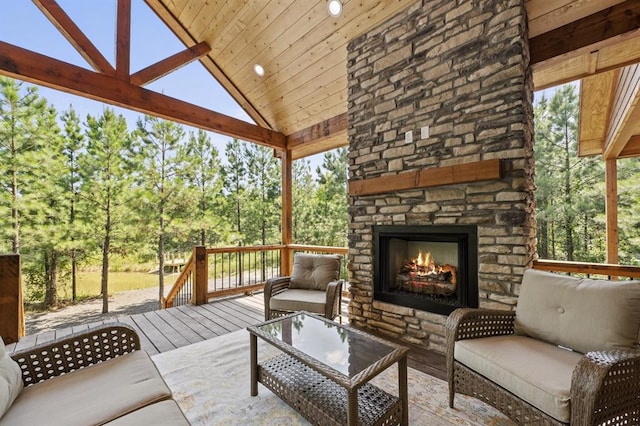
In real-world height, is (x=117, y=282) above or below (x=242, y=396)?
below

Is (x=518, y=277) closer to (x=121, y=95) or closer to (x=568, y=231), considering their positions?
(x=121, y=95)

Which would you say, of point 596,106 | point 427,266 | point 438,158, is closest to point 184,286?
point 427,266

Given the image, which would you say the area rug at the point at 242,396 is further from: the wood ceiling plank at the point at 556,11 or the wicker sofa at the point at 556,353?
the wood ceiling plank at the point at 556,11

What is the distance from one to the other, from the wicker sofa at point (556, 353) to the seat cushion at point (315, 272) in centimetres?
184

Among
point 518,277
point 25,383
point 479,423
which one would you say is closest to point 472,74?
point 518,277

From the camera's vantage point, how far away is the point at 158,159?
9.23 m

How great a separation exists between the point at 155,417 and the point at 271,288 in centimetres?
224

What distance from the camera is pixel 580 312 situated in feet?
5.59

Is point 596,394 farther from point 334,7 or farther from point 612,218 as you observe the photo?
point 612,218

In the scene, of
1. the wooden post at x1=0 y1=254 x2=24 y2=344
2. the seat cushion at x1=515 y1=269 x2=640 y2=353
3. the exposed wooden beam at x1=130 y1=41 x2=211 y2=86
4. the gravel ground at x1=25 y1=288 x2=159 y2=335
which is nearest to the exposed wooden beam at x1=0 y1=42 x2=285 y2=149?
the exposed wooden beam at x1=130 y1=41 x2=211 y2=86

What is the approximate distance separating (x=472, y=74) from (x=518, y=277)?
1.87 meters

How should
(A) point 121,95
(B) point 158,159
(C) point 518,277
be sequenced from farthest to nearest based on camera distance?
(B) point 158,159 < (A) point 121,95 < (C) point 518,277

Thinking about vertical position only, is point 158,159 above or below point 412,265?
above

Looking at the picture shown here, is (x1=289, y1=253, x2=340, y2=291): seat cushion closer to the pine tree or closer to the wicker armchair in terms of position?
the wicker armchair
